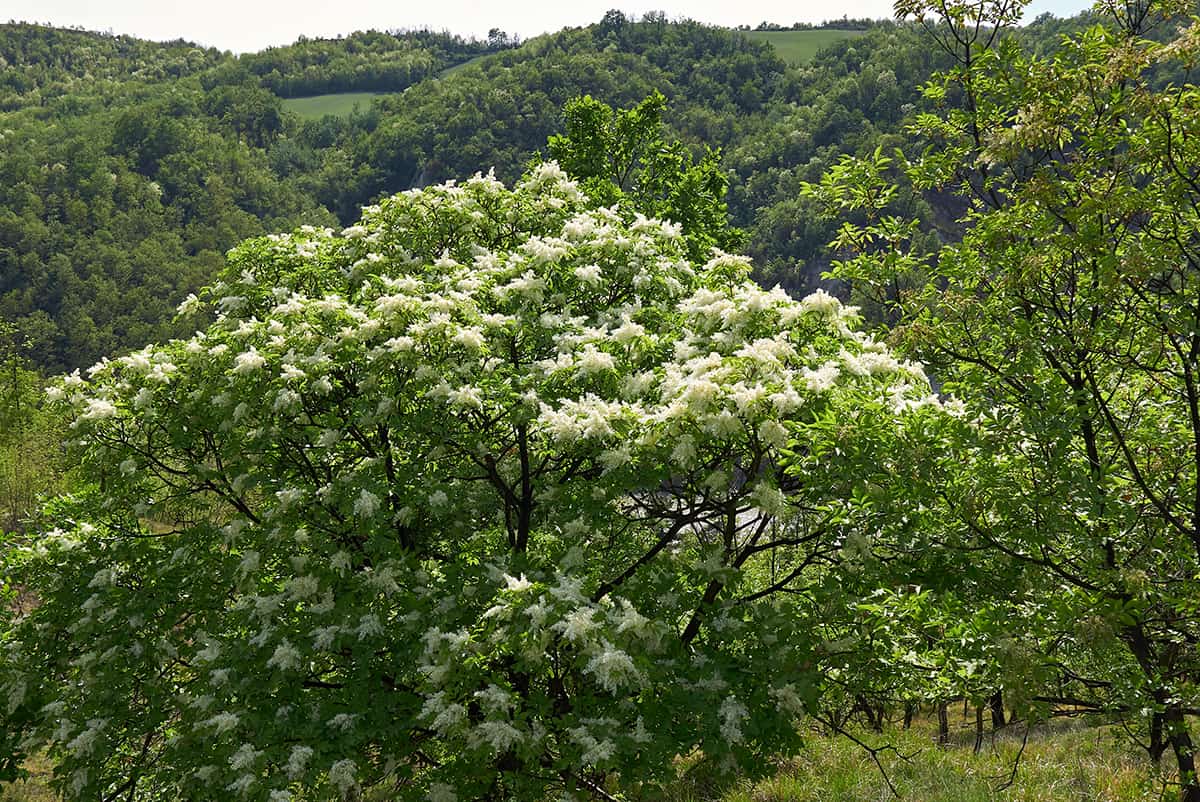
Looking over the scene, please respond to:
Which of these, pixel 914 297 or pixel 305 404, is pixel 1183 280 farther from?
pixel 305 404

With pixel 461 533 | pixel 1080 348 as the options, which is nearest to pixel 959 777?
pixel 1080 348

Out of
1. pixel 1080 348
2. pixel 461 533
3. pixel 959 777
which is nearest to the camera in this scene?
pixel 1080 348

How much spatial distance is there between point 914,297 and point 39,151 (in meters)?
196

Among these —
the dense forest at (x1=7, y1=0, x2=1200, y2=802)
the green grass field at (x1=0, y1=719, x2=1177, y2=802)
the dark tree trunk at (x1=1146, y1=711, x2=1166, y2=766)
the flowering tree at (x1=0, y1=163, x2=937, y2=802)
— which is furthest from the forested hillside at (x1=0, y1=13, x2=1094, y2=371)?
the dark tree trunk at (x1=1146, y1=711, x2=1166, y2=766)

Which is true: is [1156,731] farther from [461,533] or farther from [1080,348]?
[461,533]

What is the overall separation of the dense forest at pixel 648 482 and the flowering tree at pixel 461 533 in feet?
0.20

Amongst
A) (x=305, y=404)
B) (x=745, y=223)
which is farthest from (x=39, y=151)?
(x=305, y=404)

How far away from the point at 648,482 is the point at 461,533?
11.9 ft

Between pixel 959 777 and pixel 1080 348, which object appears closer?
pixel 1080 348

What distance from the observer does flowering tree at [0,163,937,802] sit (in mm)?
9227

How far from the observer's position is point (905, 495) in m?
7.66

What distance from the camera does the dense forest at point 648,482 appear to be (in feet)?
24.9

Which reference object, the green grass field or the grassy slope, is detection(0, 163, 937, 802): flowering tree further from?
the grassy slope

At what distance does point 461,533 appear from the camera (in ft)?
40.4
